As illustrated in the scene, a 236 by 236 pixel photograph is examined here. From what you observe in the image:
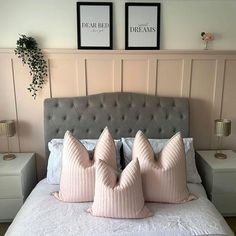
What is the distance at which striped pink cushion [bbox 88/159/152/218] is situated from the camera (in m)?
1.82

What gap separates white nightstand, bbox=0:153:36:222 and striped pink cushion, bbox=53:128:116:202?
0.49 m

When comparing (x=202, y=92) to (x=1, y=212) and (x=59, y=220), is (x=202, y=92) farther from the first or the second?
(x=1, y=212)

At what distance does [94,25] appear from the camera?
2.57 metres

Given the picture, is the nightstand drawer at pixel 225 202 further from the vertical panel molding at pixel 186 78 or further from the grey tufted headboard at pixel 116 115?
the vertical panel molding at pixel 186 78

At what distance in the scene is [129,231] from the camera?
173 cm

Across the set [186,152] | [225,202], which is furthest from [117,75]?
[225,202]

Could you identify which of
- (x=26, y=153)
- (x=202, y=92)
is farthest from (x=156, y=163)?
(x=26, y=153)

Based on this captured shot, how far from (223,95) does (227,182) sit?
0.88 metres

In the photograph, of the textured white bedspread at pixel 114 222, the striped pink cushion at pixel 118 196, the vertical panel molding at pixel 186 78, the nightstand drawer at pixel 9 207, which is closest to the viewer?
the textured white bedspread at pixel 114 222

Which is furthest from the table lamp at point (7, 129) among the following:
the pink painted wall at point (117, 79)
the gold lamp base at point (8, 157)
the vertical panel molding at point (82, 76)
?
the vertical panel molding at point (82, 76)

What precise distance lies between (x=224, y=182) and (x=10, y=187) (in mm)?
1932

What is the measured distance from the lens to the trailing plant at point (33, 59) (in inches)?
99.6

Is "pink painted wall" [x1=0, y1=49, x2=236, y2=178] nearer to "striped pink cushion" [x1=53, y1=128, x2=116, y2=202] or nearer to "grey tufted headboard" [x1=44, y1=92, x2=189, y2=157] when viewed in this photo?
"grey tufted headboard" [x1=44, y1=92, x2=189, y2=157]

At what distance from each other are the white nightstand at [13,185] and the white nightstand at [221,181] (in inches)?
66.7
